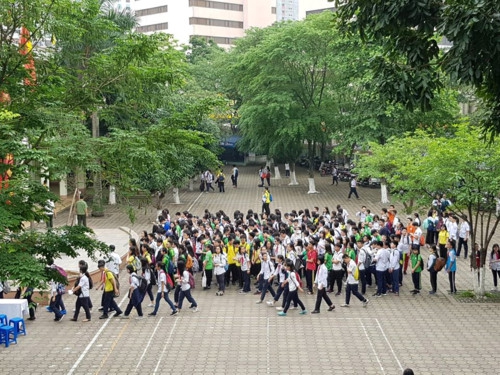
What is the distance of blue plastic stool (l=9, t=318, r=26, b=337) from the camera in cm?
1556

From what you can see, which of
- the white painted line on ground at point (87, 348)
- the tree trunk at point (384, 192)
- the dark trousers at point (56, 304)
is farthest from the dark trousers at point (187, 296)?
the tree trunk at point (384, 192)

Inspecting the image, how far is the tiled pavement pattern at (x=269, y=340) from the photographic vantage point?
14.0 m

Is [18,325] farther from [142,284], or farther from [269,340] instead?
[269,340]

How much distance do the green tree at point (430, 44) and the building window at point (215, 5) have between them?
76259 millimetres

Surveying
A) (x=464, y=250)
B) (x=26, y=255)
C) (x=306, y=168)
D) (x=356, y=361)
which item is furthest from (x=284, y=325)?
(x=306, y=168)

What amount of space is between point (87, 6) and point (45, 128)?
302cm

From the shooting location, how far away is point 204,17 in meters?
86.5

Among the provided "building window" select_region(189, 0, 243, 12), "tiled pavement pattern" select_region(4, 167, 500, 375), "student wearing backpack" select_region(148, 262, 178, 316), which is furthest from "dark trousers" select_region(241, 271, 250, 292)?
"building window" select_region(189, 0, 243, 12)

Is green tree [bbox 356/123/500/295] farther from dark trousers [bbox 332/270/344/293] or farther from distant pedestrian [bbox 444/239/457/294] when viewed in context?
dark trousers [bbox 332/270/344/293]

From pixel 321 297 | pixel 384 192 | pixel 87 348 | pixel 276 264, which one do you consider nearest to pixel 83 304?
pixel 87 348

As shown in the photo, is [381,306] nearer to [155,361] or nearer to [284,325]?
[284,325]

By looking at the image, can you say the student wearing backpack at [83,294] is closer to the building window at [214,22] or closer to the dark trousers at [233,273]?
the dark trousers at [233,273]

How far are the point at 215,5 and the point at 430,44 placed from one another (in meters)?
78.2

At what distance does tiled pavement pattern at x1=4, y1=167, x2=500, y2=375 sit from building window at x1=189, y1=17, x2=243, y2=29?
70.1 meters
